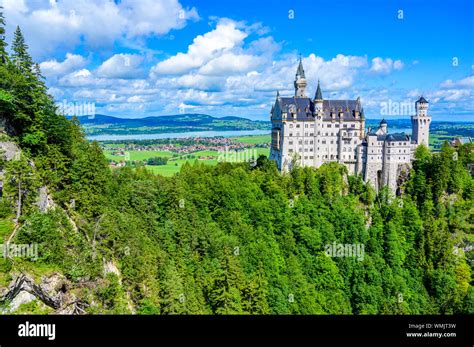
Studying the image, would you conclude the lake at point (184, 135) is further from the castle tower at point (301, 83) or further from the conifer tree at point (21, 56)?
the conifer tree at point (21, 56)

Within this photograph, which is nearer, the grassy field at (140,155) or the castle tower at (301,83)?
the castle tower at (301,83)

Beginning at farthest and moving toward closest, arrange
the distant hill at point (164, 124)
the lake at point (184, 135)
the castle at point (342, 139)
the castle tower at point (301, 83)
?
the distant hill at point (164, 124) < the lake at point (184, 135) < the castle tower at point (301, 83) < the castle at point (342, 139)

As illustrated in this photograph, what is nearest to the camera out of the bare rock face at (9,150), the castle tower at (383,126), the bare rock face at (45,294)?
the bare rock face at (45,294)

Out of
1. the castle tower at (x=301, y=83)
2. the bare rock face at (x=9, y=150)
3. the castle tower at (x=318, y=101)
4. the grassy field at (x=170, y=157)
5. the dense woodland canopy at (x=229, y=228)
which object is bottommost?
the dense woodland canopy at (x=229, y=228)

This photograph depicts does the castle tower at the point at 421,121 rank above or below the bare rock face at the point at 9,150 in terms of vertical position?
above

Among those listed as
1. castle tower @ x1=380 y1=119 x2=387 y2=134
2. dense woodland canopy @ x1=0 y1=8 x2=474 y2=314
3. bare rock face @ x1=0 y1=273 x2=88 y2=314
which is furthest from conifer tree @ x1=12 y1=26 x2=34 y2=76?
castle tower @ x1=380 y1=119 x2=387 y2=134

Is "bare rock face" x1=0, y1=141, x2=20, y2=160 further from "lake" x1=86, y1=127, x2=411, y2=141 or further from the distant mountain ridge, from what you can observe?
the distant mountain ridge

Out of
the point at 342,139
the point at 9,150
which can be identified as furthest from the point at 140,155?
the point at 9,150

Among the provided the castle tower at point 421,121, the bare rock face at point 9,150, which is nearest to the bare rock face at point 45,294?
the bare rock face at point 9,150
